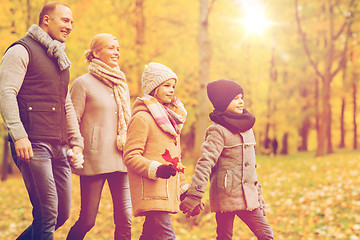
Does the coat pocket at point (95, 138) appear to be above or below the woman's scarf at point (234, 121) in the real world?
below

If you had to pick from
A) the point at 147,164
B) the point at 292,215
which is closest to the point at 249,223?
the point at 147,164

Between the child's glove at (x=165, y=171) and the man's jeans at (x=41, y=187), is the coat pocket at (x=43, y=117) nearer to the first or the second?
the man's jeans at (x=41, y=187)

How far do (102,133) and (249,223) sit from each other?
5.50ft

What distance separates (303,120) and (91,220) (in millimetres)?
25623

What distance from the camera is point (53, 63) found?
11.3ft

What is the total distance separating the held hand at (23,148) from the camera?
3.04 metres

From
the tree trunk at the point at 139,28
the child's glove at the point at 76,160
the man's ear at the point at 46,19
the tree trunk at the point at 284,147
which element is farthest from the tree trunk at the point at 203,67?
the tree trunk at the point at 284,147

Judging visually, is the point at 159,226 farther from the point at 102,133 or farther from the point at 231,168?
the point at 102,133

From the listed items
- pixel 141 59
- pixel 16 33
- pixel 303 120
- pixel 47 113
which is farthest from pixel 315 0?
pixel 47 113

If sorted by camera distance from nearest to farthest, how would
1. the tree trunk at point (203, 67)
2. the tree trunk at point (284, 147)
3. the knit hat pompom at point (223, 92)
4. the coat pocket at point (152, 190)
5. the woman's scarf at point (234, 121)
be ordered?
the coat pocket at point (152, 190) < the woman's scarf at point (234, 121) < the knit hat pompom at point (223, 92) < the tree trunk at point (203, 67) < the tree trunk at point (284, 147)

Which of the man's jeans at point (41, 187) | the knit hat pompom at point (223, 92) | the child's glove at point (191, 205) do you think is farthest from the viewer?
the knit hat pompom at point (223, 92)

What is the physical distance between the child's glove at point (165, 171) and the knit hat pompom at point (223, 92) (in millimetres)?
1046

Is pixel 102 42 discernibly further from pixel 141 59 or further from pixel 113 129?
pixel 141 59

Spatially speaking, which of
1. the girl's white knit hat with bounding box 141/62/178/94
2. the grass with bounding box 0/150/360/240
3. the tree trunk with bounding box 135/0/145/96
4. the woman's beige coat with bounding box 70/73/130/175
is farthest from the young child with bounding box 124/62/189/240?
the tree trunk with bounding box 135/0/145/96
